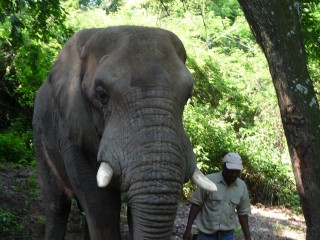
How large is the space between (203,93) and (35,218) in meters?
9.39

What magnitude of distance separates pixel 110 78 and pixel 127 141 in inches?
21.3

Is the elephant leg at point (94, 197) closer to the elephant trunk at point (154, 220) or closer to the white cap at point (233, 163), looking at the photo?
the elephant trunk at point (154, 220)

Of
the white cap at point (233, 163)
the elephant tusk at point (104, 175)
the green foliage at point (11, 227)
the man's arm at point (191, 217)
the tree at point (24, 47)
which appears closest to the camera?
the elephant tusk at point (104, 175)

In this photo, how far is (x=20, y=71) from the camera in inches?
487

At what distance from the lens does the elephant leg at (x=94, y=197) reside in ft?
16.0

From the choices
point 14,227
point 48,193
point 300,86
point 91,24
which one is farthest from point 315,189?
point 91,24

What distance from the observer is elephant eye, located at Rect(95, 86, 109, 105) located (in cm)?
435

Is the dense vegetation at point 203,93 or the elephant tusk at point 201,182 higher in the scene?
the dense vegetation at point 203,93

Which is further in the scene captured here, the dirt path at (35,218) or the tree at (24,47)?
the tree at (24,47)

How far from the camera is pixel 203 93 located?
55.4ft

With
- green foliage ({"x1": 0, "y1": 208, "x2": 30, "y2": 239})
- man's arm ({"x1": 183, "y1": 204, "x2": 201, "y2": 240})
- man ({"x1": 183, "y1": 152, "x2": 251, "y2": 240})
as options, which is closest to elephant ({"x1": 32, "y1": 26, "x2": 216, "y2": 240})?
man's arm ({"x1": 183, "y1": 204, "x2": 201, "y2": 240})

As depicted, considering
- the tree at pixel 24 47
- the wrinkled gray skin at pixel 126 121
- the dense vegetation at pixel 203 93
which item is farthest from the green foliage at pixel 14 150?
the wrinkled gray skin at pixel 126 121

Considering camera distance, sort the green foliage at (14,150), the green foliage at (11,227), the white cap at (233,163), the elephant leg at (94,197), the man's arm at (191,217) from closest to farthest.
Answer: the elephant leg at (94,197) < the white cap at (233,163) < the man's arm at (191,217) < the green foliage at (11,227) < the green foliage at (14,150)

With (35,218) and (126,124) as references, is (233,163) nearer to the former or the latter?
(126,124)
